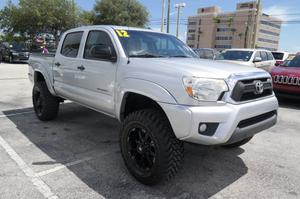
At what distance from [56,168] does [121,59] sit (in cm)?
163

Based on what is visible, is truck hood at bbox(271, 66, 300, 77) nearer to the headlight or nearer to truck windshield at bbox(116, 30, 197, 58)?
truck windshield at bbox(116, 30, 197, 58)

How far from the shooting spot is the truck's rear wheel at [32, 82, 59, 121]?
19.1 feet

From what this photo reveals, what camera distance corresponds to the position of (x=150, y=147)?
3.35 meters

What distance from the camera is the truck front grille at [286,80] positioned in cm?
795

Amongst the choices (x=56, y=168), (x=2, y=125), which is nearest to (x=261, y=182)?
(x=56, y=168)

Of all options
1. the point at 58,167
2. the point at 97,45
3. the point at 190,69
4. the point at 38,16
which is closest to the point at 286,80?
the point at 97,45

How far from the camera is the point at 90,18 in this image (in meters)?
41.3

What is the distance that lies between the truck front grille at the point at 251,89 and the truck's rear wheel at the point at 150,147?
794 mm

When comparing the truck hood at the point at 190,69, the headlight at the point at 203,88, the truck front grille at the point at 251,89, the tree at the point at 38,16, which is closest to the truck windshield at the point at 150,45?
the truck hood at the point at 190,69

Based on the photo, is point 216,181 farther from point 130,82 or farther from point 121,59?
point 121,59

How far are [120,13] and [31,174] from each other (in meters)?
40.4

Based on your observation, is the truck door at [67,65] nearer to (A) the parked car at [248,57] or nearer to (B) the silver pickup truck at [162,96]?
(B) the silver pickup truck at [162,96]

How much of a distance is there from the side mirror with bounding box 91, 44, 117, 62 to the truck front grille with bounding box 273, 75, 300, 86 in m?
5.95

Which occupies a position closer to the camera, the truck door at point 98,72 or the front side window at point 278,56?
the truck door at point 98,72
